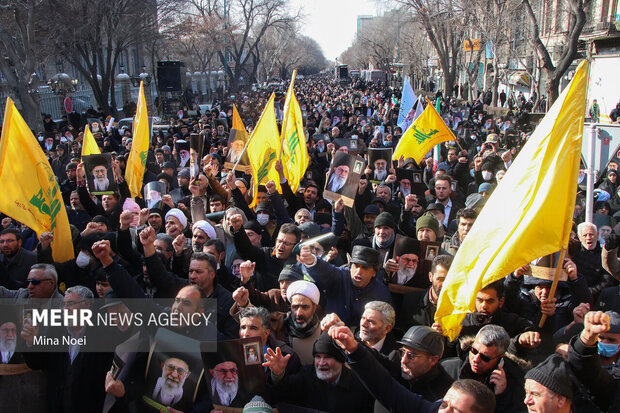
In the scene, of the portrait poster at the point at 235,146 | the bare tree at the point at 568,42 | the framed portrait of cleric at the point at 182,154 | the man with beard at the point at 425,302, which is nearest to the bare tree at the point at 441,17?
the bare tree at the point at 568,42

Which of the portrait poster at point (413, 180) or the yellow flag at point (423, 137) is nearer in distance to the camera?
the portrait poster at point (413, 180)

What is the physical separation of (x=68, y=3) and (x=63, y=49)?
2.32 meters

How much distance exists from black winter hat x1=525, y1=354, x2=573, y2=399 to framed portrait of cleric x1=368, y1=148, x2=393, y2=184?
6.01 m

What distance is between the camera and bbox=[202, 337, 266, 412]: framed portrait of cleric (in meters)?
3.11

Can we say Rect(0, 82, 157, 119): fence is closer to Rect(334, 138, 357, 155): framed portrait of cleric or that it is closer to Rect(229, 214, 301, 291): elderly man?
Rect(334, 138, 357, 155): framed portrait of cleric

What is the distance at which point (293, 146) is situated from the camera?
8188mm

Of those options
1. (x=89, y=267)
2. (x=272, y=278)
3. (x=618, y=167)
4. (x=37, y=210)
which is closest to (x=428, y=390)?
(x=272, y=278)

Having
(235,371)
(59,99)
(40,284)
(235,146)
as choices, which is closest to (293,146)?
(235,146)

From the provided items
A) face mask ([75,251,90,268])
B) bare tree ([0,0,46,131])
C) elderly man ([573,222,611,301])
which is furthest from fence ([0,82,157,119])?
elderly man ([573,222,611,301])

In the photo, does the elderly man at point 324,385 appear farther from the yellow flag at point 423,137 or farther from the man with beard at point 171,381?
the yellow flag at point 423,137

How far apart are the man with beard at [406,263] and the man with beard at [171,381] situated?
1.95 metres

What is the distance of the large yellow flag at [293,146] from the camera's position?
26.2 ft

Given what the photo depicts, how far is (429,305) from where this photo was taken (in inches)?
164

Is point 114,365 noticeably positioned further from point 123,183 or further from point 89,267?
point 123,183
